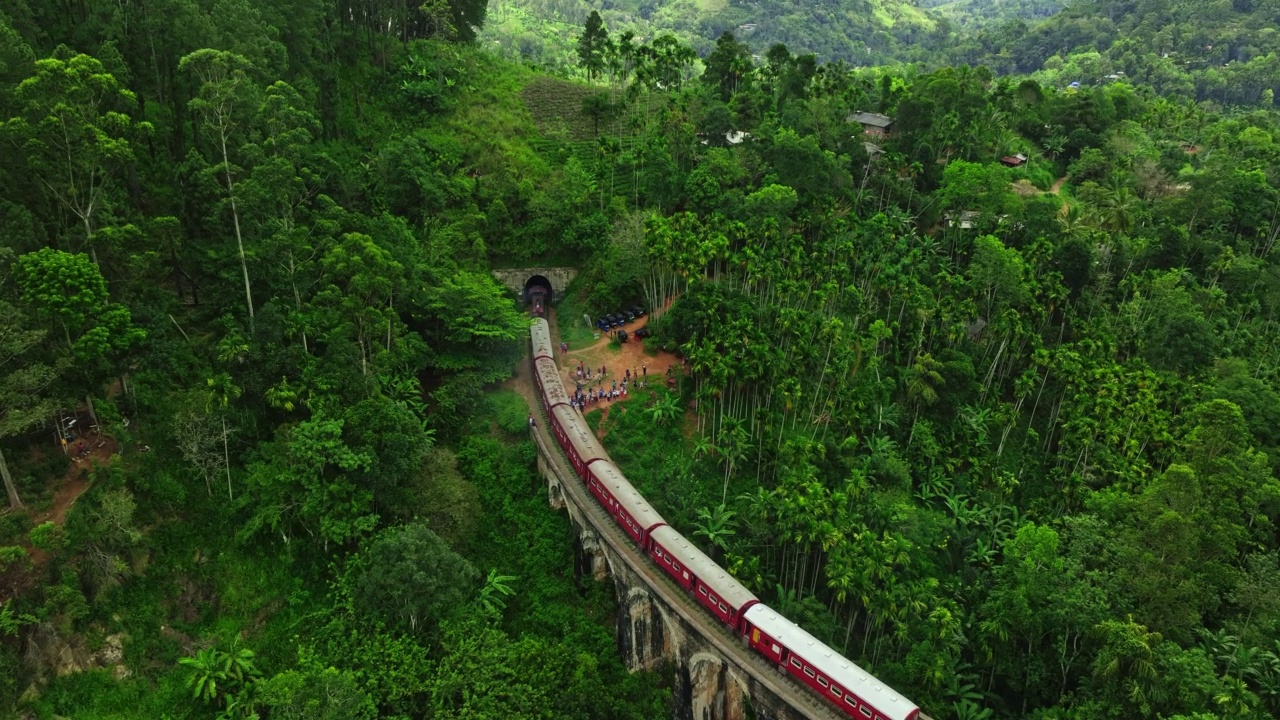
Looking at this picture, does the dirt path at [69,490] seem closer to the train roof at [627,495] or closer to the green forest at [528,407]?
the green forest at [528,407]

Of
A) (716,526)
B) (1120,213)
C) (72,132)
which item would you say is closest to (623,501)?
(716,526)

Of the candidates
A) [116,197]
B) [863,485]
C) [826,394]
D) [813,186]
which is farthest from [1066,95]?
[116,197]

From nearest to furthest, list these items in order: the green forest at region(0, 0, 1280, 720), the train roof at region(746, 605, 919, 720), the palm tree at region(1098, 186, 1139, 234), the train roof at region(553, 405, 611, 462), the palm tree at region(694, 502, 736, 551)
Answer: the train roof at region(746, 605, 919, 720) < the green forest at region(0, 0, 1280, 720) < the palm tree at region(694, 502, 736, 551) < the train roof at region(553, 405, 611, 462) < the palm tree at region(1098, 186, 1139, 234)

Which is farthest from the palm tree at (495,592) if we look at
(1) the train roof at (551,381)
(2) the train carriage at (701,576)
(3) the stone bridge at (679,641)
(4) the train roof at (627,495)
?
(1) the train roof at (551,381)

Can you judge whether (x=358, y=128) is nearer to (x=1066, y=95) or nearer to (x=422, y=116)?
(x=422, y=116)

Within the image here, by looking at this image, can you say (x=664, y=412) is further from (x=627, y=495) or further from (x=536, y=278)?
(x=536, y=278)

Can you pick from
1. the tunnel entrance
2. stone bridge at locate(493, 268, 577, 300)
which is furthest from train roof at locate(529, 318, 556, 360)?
stone bridge at locate(493, 268, 577, 300)

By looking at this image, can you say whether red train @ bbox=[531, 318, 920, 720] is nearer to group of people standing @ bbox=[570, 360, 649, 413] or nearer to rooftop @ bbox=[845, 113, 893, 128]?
group of people standing @ bbox=[570, 360, 649, 413]
